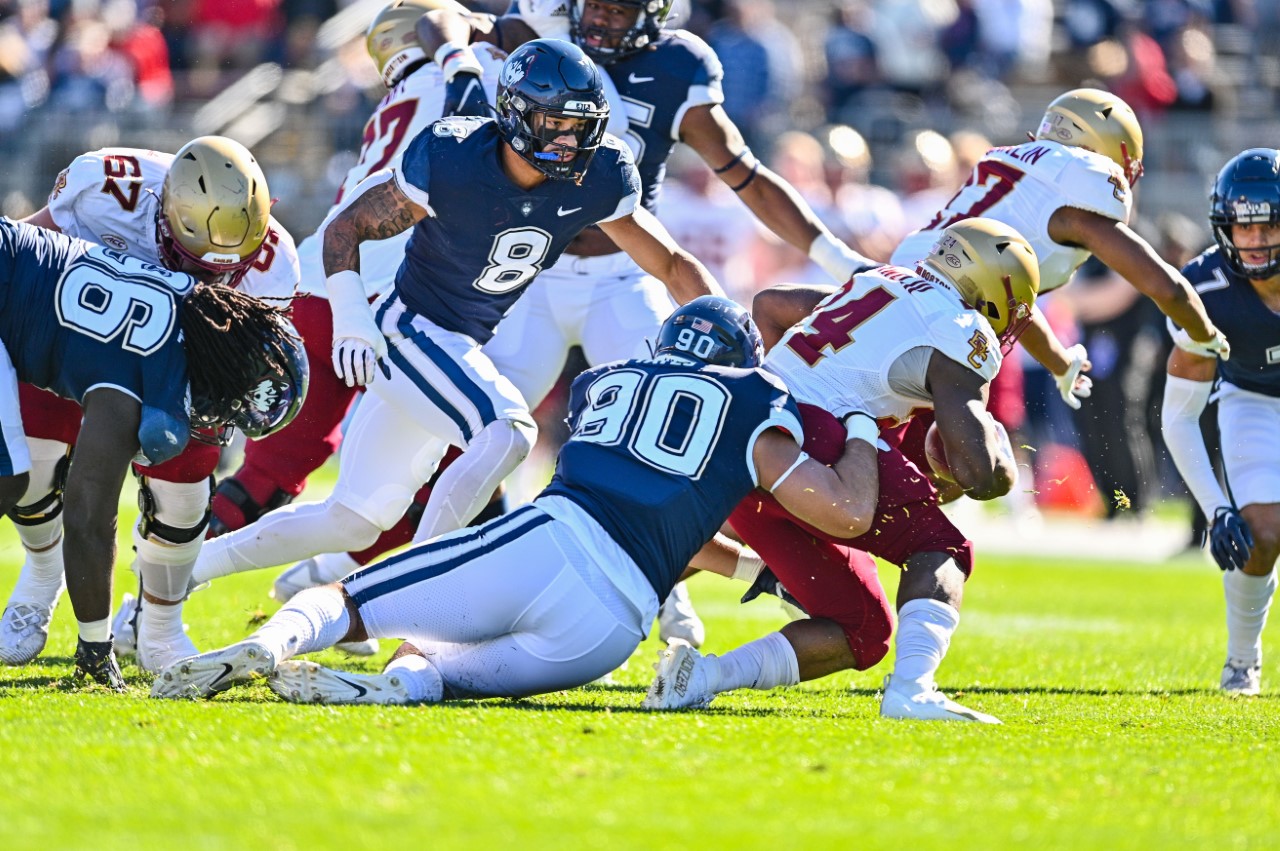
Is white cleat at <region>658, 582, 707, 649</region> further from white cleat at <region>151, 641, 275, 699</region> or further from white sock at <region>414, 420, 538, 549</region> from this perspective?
white cleat at <region>151, 641, 275, 699</region>

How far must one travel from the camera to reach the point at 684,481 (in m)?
4.55

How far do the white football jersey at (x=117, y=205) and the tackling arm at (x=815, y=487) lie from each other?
5.98 feet

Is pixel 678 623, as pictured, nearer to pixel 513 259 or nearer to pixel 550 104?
pixel 513 259

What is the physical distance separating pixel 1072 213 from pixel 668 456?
257cm

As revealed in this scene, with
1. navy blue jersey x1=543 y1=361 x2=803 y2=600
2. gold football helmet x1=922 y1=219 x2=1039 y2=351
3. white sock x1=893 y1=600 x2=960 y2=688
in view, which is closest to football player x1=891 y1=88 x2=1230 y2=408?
gold football helmet x1=922 y1=219 x2=1039 y2=351

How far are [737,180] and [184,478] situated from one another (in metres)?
2.52

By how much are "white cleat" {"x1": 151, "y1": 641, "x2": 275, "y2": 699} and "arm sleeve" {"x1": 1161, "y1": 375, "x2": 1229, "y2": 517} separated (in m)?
3.72

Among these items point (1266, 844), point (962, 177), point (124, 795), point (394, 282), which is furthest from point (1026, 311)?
point (962, 177)

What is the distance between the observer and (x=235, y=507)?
6.41 m

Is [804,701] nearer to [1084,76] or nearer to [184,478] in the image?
[184,478]

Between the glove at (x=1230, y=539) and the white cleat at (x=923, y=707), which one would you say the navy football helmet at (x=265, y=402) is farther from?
the glove at (x=1230, y=539)

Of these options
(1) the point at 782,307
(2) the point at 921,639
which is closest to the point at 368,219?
(1) the point at 782,307

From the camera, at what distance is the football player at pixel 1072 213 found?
6316 millimetres

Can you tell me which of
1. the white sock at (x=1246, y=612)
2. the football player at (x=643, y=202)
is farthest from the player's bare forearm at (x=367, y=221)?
the white sock at (x=1246, y=612)
